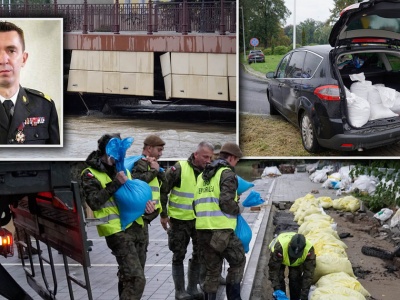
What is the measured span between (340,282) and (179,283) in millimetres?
1511

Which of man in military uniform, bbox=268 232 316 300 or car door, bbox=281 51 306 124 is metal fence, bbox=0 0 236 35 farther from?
man in military uniform, bbox=268 232 316 300

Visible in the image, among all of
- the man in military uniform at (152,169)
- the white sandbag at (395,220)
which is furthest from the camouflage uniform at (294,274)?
the white sandbag at (395,220)

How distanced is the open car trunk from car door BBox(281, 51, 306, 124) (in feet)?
1.53

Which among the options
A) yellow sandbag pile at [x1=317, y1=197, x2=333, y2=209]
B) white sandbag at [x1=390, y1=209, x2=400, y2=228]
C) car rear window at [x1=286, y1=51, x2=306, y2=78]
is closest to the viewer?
car rear window at [x1=286, y1=51, x2=306, y2=78]

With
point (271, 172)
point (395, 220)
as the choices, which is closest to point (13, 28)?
point (395, 220)

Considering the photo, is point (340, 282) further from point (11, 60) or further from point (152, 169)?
point (11, 60)

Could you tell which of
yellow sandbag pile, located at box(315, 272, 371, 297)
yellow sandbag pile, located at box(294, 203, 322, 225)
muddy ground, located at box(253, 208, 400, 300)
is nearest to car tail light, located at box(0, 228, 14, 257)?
muddy ground, located at box(253, 208, 400, 300)

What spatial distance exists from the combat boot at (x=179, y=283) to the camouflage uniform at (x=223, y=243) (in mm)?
510

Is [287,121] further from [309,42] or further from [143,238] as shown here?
[143,238]

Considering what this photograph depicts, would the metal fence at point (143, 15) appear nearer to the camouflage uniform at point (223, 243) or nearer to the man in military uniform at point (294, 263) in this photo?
the man in military uniform at point (294, 263)

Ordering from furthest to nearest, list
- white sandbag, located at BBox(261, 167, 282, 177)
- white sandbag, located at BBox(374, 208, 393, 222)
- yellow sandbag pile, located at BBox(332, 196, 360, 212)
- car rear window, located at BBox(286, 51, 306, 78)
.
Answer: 1. white sandbag, located at BBox(261, 167, 282, 177)
2. yellow sandbag pile, located at BBox(332, 196, 360, 212)
3. white sandbag, located at BBox(374, 208, 393, 222)
4. car rear window, located at BBox(286, 51, 306, 78)

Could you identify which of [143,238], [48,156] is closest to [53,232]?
[143,238]

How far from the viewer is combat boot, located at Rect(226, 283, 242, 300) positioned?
20.8 ft

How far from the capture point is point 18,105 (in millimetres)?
8867
